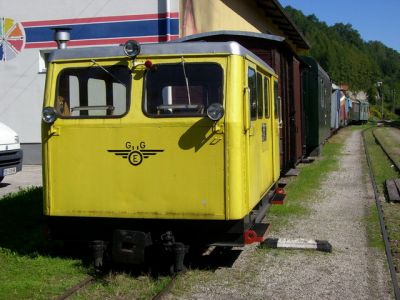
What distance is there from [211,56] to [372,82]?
134m

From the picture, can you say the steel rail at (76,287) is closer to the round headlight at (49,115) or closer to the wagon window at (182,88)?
the round headlight at (49,115)

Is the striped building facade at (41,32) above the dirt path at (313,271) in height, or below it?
above

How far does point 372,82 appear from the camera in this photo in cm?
13288

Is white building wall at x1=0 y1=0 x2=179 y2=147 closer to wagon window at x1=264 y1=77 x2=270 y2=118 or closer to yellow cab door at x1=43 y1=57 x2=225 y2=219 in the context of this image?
wagon window at x1=264 y1=77 x2=270 y2=118

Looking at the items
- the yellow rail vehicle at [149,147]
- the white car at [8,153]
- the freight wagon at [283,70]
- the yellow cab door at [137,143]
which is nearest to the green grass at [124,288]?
the yellow rail vehicle at [149,147]

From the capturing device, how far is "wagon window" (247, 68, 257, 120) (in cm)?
594

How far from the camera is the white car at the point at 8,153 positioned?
1083 centimetres

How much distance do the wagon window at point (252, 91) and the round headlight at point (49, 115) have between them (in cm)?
197

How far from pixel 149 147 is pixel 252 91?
1318mm

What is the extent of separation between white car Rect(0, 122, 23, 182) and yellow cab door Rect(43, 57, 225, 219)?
5.50 m

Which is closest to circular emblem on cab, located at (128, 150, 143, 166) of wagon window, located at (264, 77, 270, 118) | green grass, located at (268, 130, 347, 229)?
wagon window, located at (264, 77, 270, 118)

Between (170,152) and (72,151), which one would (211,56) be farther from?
(72,151)

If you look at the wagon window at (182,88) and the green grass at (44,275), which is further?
the wagon window at (182,88)

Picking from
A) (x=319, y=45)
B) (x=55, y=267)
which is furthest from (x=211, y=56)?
(x=319, y=45)
